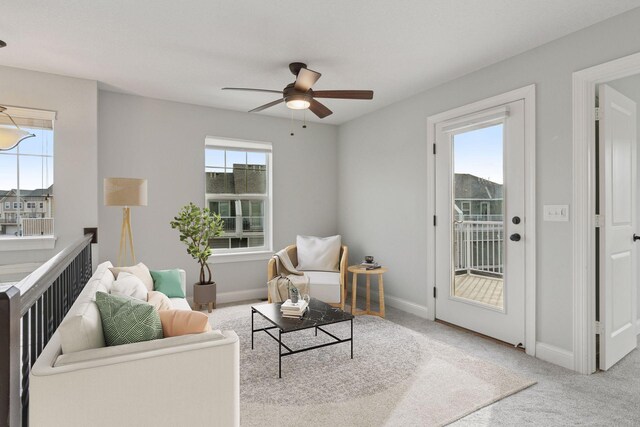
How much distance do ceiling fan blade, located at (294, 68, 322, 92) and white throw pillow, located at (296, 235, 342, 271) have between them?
7.45 feet

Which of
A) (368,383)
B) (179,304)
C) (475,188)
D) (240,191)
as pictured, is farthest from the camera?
(240,191)

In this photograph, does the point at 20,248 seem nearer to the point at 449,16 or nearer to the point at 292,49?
the point at 292,49

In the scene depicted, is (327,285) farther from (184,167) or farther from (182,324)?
(182,324)

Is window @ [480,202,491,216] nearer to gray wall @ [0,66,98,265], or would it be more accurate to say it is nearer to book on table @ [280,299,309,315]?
book on table @ [280,299,309,315]

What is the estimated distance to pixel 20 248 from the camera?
346cm

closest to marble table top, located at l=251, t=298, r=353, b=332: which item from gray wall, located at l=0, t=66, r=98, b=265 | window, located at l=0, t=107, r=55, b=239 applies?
gray wall, located at l=0, t=66, r=98, b=265

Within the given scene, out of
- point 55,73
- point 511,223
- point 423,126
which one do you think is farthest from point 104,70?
point 511,223

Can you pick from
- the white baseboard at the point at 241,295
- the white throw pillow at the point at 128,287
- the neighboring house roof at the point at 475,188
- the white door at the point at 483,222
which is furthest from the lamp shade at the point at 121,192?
the neighboring house roof at the point at 475,188

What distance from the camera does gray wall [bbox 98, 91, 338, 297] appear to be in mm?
4156

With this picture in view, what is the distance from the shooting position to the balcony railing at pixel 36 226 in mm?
3525

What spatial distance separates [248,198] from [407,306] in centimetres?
259

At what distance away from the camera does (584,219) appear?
2672 mm

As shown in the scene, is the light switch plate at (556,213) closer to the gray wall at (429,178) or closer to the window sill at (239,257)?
the gray wall at (429,178)

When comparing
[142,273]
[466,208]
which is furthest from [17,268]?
[466,208]
